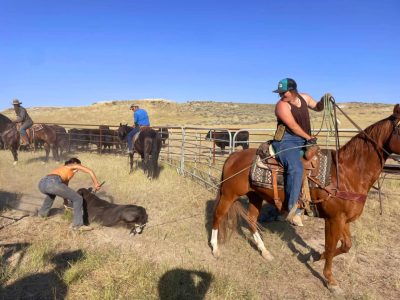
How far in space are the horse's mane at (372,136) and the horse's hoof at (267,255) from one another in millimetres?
1919

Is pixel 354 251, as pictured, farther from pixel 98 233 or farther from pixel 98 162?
pixel 98 162

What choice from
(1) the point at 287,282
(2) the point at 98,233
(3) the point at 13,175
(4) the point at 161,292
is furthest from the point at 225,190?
(3) the point at 13,175

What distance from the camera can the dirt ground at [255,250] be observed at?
4.51 m

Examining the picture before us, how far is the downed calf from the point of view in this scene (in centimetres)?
620

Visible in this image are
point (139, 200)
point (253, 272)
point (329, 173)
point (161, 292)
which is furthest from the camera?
point (139, 200)

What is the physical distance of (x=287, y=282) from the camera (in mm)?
4574

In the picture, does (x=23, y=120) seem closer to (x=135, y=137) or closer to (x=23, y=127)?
(x=23, y=127)

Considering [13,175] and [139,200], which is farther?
[13,175]

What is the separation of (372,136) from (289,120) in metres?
1.02

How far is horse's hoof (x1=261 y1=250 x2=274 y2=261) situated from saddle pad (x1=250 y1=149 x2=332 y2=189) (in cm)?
113

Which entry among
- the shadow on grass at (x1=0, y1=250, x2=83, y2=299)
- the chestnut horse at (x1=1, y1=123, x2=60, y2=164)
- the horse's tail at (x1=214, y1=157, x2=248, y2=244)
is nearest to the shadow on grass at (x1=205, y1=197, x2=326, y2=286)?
the horse's tail at (x1=214, y1=157, x2=248, y2=244)

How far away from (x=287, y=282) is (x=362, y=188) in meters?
1.56

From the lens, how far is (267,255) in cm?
526

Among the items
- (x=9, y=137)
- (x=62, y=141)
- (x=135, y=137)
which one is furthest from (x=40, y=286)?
(x=62, y=141)
